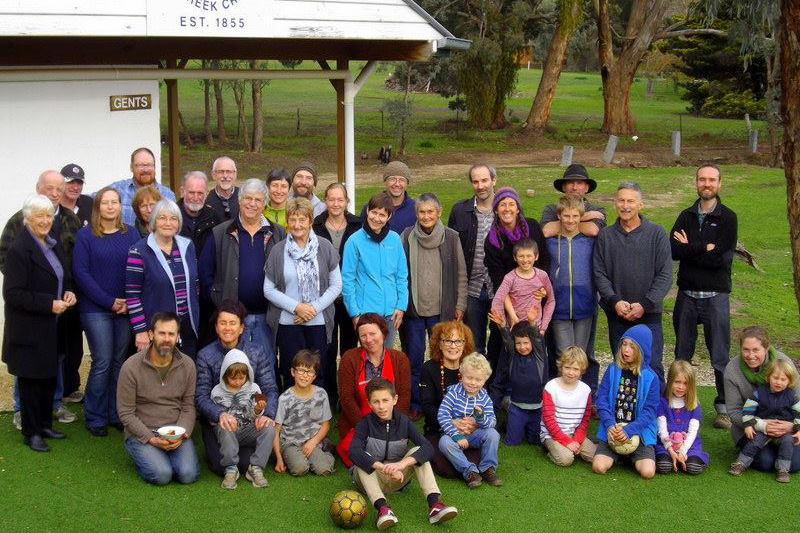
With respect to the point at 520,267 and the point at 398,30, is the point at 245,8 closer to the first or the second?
the point at 398,30

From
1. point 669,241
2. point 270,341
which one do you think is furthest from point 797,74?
point 270,341

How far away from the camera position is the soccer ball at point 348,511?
574cm

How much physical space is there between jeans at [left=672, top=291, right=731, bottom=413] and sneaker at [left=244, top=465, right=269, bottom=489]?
347 cm

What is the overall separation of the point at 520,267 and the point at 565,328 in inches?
26.3

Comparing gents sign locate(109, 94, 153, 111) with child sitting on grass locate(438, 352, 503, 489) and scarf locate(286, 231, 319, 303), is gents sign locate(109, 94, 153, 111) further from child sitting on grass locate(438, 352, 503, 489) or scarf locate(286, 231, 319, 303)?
child sitting on grass locate(438, 352, 503, 489)

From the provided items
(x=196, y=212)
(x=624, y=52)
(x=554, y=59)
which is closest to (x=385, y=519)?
(x=196, y=212)

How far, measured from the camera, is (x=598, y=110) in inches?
1788

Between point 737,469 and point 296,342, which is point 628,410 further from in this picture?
point 296,342

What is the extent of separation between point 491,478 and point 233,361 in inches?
74.8

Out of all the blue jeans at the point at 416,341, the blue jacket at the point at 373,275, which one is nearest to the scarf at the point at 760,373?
the blue jeans at the point at 416,341

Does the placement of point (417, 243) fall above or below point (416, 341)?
above

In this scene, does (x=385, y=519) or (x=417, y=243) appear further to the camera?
(x=417, y=243)

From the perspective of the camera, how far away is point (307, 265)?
699cm

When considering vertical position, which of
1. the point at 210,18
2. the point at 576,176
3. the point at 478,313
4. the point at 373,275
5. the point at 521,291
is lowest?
the point at 478,313
